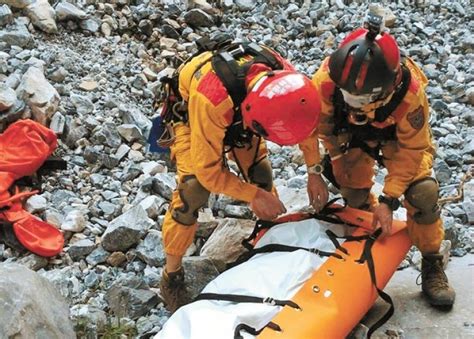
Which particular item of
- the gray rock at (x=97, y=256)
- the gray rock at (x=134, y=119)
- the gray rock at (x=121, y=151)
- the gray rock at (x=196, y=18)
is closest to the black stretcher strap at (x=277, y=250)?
the gray rock at (x=97, y=256)

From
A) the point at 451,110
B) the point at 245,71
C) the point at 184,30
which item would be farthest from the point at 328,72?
the point at 184,30

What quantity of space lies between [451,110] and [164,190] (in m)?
3.19

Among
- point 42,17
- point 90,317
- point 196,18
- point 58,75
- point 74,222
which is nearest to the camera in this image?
point 90,317

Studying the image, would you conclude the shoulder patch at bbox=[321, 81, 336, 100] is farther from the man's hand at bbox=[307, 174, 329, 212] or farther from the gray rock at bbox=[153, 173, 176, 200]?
the gray rock at bbox=[153, 173, 176, 200]

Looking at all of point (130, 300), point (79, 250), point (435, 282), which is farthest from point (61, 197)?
point (435, 282)

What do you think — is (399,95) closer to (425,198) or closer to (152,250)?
(425,198)

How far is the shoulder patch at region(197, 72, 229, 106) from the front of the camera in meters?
3.68

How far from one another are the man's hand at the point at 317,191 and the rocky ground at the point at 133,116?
2.17 ft

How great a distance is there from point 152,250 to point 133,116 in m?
1.82

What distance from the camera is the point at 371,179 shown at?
457 centimetres

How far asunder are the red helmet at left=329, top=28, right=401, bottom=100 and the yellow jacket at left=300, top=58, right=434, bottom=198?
196 mm

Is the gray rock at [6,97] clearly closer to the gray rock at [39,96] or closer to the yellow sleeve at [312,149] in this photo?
the gray rock at [39,96]

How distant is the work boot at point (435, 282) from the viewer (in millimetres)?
4141

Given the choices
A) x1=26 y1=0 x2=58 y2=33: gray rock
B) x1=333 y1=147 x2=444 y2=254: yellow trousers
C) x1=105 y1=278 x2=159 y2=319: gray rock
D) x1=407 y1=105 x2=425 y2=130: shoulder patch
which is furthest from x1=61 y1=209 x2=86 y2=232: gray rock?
x1=26 y1=0 x2=58 y2=33: gray rock
